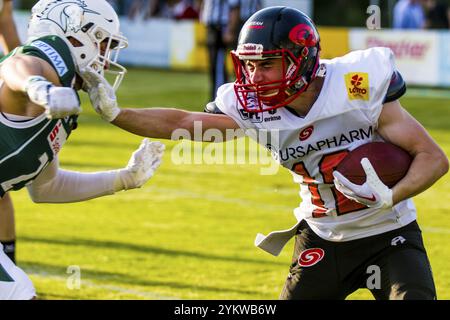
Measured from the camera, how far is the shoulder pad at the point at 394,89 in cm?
386

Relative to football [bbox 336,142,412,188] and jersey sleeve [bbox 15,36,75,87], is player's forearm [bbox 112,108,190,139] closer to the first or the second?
jersey sleeve [bbox 15,36,75,87]

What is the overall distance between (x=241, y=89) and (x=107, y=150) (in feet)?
21.7

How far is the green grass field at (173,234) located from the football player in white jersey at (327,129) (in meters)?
1.47

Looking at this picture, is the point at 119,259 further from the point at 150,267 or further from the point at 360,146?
the point at 360,146

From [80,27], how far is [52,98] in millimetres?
742

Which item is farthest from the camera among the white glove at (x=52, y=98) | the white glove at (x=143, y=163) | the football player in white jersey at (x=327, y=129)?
the white glove at (x=143, y=163)

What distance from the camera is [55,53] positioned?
3.81 m

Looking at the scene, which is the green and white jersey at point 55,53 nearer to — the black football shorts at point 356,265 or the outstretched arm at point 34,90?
the outstretched arm at point 34,90

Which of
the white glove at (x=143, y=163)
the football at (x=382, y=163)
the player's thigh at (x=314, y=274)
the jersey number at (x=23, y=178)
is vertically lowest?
the player's thigh at (x=314, y=274)

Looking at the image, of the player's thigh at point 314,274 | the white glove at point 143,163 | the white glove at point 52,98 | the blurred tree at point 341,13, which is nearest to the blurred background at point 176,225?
the white glove at point 143,163

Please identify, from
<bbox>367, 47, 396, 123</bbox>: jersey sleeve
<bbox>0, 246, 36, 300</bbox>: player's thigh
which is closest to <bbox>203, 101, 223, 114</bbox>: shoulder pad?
<bbox>367, 47, 396, 123</bbox>: jersey sleeve

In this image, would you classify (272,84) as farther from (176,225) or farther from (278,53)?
(176,225)

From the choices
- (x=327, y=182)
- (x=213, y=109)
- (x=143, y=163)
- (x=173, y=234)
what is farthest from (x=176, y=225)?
(x=327, y=182)

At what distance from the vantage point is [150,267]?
6.10m
